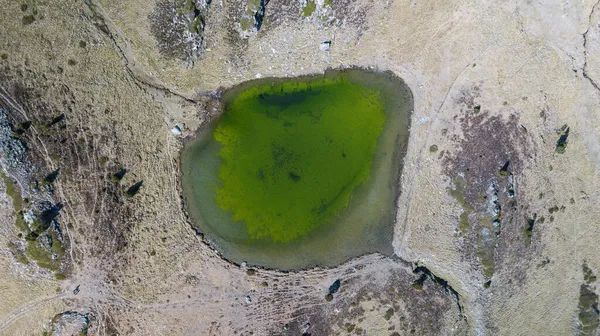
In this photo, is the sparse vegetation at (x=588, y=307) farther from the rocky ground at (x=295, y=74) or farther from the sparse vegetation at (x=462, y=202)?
the sparse vegetation at (x=462, y=202)

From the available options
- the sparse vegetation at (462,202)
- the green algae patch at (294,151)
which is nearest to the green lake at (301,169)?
the green algae patch at (294,151)

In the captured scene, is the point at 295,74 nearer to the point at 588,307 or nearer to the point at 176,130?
the point at 176,130

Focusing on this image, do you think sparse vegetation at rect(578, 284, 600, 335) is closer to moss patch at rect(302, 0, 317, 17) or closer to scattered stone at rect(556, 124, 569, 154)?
scattered stone at rect(556, 124, 569, 154)

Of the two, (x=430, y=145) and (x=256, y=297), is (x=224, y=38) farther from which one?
(x=256, y=297)

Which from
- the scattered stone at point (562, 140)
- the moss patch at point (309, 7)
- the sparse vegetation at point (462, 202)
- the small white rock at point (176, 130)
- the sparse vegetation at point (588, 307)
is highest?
the moss patch at point (309, 7)

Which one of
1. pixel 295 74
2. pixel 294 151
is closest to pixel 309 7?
pixel 295 74

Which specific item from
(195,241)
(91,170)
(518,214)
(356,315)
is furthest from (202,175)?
(518,214)

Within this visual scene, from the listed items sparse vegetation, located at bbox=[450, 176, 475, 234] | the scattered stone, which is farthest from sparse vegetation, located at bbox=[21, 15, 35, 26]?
the scattered stone
